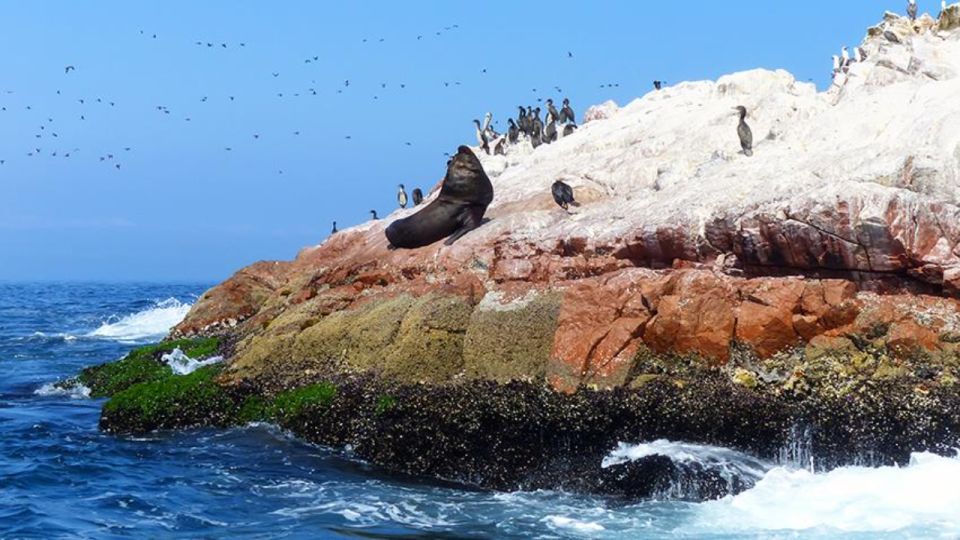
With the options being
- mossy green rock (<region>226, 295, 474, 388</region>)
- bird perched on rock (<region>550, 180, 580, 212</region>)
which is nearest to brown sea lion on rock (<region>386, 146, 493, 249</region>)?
bird perched on rock (<region>550, 180, 580, 212</region>)

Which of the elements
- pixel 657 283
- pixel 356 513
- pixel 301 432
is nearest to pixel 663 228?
pixel 657 283

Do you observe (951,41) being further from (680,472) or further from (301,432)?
(301,432)

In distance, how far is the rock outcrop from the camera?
17.3 meters

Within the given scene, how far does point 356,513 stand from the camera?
579 inches

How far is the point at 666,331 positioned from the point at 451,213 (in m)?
8.09

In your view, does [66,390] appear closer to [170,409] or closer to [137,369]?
[137,369]

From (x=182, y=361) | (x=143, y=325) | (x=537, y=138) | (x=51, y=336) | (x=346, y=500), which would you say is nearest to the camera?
(x=346, y=500)

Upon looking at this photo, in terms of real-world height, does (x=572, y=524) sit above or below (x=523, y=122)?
below

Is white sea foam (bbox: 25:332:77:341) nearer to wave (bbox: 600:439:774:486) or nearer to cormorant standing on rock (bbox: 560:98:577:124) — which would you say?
cormorant standing on rock (bbox: 560:98:577:124)

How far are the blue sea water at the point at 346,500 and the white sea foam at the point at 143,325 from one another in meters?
19.4

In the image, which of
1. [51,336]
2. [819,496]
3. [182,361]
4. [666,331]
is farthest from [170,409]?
[51,336]

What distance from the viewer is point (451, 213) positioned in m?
24.5

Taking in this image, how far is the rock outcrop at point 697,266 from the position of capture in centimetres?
1733

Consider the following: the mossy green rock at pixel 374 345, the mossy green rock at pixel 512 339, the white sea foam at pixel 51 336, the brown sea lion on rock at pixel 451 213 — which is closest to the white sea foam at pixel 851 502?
A: the mossy green rock at pixel 512 339
